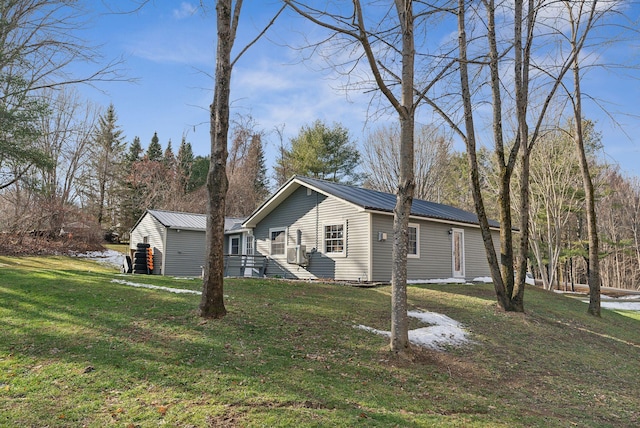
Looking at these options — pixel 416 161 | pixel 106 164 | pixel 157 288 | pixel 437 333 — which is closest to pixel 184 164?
pixel 106 164

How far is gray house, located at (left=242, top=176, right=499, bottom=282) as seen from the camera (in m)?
13.7

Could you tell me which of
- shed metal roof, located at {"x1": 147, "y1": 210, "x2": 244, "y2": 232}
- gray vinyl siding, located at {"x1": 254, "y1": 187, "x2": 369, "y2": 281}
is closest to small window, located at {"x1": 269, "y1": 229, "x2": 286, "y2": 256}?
gray vinyl siding, located at {"x1": 254, "y1": 187, "x2": 369, "y2": 281}

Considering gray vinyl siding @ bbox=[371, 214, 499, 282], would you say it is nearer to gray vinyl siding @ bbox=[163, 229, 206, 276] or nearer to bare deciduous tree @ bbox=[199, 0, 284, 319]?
bare deciduous tree @ bbox=[199, 0, 284, 319]

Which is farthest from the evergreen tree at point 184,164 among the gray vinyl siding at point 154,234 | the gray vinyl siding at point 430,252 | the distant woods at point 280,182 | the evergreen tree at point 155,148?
the gray vinyl siding at point 430,252

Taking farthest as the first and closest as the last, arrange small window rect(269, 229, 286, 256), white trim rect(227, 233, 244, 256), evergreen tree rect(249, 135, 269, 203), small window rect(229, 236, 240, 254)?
evergreen tree rect(249, 135, 269, 203) → small window rect(229, 236, 240, 254) → white trim rect(227, 233, 244, 256) → small window rect(269, 229, 286, 256)

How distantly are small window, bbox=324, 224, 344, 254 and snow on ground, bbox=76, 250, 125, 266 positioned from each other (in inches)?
584

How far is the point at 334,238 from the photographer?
14.8 m

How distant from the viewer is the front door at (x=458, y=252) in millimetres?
16478

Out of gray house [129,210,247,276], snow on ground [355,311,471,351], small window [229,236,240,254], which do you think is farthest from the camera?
small window [229,236,240,254]

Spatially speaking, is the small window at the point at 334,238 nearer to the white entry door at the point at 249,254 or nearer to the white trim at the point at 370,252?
the white trim at the point at 370,252

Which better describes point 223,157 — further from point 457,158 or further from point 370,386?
point 457,158

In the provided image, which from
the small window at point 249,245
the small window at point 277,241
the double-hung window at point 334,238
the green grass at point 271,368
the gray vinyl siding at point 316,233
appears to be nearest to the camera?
the green grass at point 271,368

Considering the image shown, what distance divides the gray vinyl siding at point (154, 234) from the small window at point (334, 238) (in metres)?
8.92

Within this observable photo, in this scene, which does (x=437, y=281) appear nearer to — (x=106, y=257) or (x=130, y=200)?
(x=106, y=257)
